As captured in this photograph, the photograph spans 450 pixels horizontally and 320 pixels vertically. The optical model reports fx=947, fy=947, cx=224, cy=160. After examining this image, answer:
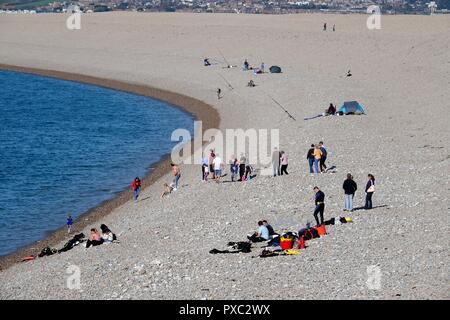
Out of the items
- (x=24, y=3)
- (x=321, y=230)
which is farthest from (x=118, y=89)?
(x=24, y=3)

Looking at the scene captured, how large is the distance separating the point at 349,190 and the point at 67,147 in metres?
21.7

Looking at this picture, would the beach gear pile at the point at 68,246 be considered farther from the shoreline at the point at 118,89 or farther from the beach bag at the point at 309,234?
the beach bag at the point at 309,234

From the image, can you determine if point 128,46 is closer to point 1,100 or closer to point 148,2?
point 1,100

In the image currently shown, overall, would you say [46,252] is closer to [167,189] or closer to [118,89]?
[167,189]

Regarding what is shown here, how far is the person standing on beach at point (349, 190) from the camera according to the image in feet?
76.1

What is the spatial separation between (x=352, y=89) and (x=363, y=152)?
1720 centimetres

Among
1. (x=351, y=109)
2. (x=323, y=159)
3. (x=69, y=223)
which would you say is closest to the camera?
(x=69, y=223)

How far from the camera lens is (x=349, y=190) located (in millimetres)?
23250

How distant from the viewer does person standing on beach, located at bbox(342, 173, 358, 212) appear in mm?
23181

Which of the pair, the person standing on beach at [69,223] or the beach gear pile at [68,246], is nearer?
the beach gear pile at [68,246]

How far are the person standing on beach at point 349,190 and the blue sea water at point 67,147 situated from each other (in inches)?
365

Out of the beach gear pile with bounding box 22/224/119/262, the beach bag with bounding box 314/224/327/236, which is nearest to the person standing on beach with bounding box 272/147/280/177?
the beach gear pile with bounding box 22/224/119/262

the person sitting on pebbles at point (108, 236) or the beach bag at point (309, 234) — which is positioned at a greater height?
the beach bag at point (309, 234)

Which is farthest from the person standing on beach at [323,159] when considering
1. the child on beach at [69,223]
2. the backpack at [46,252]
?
the backpack at [46,252]
